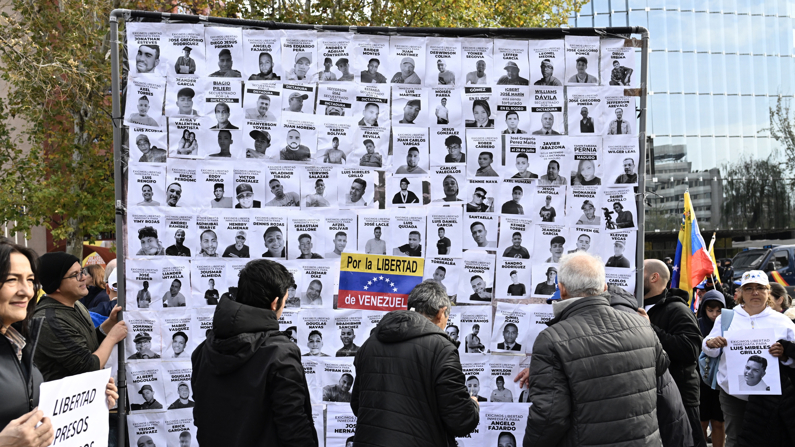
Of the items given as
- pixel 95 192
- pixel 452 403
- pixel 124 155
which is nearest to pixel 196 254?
pixel 124 155

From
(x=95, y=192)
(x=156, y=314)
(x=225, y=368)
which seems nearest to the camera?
(x=225, y=368)

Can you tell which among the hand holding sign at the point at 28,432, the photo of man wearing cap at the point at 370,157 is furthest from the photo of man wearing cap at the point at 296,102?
the hand holding sign at the point at 28,432

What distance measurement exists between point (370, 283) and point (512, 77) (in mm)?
1745

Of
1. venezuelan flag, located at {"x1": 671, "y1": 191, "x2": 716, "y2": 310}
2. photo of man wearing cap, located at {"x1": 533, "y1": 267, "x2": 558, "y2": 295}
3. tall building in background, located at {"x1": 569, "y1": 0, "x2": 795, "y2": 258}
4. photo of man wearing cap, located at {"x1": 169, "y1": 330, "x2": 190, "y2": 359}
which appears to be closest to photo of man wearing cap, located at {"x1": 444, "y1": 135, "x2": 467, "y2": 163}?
photo of man wearing cap, located at {"x1": 533, "y1": 267, "x2": 558, "y2": 295}

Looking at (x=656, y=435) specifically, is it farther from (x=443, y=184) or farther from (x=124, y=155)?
(x=124, y=155)

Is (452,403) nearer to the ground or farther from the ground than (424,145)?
nearer to the ground

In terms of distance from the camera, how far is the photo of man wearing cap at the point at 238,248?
442cm

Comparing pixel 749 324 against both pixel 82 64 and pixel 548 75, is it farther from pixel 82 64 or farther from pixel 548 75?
pixel 82 64

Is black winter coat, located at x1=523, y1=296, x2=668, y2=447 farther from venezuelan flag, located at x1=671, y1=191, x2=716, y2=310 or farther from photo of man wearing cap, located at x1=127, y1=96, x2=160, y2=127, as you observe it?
venezuelan flag, located at x1=671, y1=191, x2=716, y2=310

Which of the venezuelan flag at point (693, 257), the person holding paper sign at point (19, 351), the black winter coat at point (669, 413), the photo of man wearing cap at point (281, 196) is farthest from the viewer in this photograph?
the venezuelan flag at point (693, 257)

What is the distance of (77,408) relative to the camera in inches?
105

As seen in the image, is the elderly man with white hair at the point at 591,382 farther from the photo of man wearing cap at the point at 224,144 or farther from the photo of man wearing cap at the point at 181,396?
the photo of man wearing cap at the point at 224,144

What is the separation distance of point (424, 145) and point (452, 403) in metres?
1.93

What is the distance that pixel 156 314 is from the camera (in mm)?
4344
